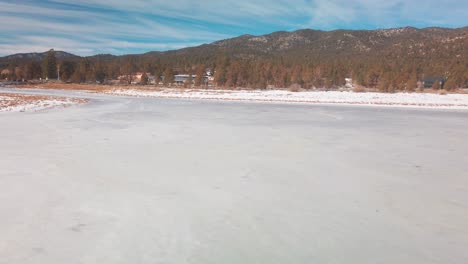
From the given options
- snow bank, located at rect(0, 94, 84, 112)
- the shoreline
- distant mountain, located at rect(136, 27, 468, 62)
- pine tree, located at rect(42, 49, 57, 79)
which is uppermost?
distant mountain, located at rect(136, 27, 468, 62)

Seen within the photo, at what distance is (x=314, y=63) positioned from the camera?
85062 millimetres

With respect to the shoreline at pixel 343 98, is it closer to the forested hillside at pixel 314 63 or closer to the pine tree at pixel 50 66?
the forested hillside at pixel 314 63

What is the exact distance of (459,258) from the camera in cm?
291

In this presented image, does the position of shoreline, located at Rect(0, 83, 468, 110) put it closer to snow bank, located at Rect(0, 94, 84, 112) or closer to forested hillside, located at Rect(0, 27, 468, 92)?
snow bank, located at Rect(0, 94, 84, 112)

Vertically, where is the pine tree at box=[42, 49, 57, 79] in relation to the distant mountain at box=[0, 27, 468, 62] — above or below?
below

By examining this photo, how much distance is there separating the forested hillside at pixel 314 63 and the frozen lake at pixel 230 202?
48.0 meters

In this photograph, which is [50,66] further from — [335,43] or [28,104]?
[335,43]

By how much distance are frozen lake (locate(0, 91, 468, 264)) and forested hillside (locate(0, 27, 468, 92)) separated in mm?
47991

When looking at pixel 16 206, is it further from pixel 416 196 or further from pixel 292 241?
pixel 416 196

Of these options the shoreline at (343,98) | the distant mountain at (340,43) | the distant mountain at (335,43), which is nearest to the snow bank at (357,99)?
the shoreline at (343,98)

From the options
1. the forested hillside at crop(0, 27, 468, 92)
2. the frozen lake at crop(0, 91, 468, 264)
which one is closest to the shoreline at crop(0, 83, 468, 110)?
the forested hillside at crop(0, 27, 468, 92)

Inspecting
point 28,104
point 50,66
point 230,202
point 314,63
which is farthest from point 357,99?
point 50,66

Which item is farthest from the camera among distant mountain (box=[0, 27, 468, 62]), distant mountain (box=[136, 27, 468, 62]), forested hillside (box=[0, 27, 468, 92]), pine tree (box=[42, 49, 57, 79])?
distant mountain (box=[0, 27, 468, 62])

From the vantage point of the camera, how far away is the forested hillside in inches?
2387
